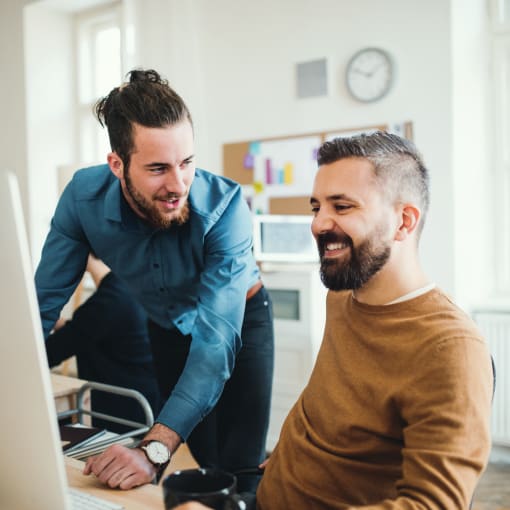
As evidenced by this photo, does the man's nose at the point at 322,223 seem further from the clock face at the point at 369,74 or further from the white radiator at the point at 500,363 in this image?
the clock face at the point at 369,74

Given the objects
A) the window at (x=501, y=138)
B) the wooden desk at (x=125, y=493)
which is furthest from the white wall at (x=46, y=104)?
the wooden desk at (x=125, y=493)

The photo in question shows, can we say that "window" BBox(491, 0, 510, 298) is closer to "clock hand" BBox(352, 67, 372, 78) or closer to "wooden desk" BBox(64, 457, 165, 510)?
"clock hand" BBox(352, 67, 372, 78)

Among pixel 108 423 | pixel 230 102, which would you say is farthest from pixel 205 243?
pixel 230 102

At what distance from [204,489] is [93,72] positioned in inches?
207

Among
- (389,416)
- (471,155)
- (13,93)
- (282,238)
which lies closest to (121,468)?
(389,416)

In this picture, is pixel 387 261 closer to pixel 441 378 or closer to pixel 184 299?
pixel 441 378

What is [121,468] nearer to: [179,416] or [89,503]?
[89,503]

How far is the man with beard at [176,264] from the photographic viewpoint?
57.8 inches

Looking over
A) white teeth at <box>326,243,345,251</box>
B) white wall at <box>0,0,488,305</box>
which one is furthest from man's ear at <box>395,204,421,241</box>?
white wall at <box>0,0,488,305</box>

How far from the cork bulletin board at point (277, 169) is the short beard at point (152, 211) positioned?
2.39 meters

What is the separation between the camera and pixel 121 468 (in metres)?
1.13

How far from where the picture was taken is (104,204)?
5.97 ft

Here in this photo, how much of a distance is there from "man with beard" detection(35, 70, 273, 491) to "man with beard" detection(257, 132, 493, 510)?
26cm

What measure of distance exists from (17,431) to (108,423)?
195 cm
